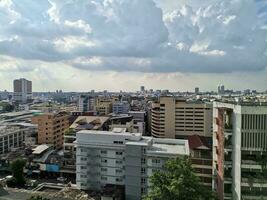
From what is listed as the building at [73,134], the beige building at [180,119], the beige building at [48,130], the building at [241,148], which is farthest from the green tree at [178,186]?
the beige building at [180,119]

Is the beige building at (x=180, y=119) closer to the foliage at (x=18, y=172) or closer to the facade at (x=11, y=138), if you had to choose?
the facade at (x=11, y=138)

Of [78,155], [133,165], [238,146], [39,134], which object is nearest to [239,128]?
[238,146]

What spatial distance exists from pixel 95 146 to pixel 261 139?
4.69 meters

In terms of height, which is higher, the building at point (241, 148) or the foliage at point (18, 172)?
the building at point (241, 148)

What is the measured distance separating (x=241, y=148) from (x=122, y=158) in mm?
3845

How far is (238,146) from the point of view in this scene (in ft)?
13.5

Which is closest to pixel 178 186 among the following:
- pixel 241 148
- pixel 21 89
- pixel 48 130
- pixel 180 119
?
pixel 241 148

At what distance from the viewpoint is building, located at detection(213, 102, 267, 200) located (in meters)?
3.67

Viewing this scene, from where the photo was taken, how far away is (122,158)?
24.1 ft

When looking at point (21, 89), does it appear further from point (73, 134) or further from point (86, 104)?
point (73, 134)

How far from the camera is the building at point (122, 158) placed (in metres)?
6.86

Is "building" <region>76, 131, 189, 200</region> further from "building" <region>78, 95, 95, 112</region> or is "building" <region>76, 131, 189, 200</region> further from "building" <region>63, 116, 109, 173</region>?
"building" <region>78, 95, 95, 112</region>

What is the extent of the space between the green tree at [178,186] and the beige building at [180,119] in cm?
1027

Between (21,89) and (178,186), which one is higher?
(21,89)
